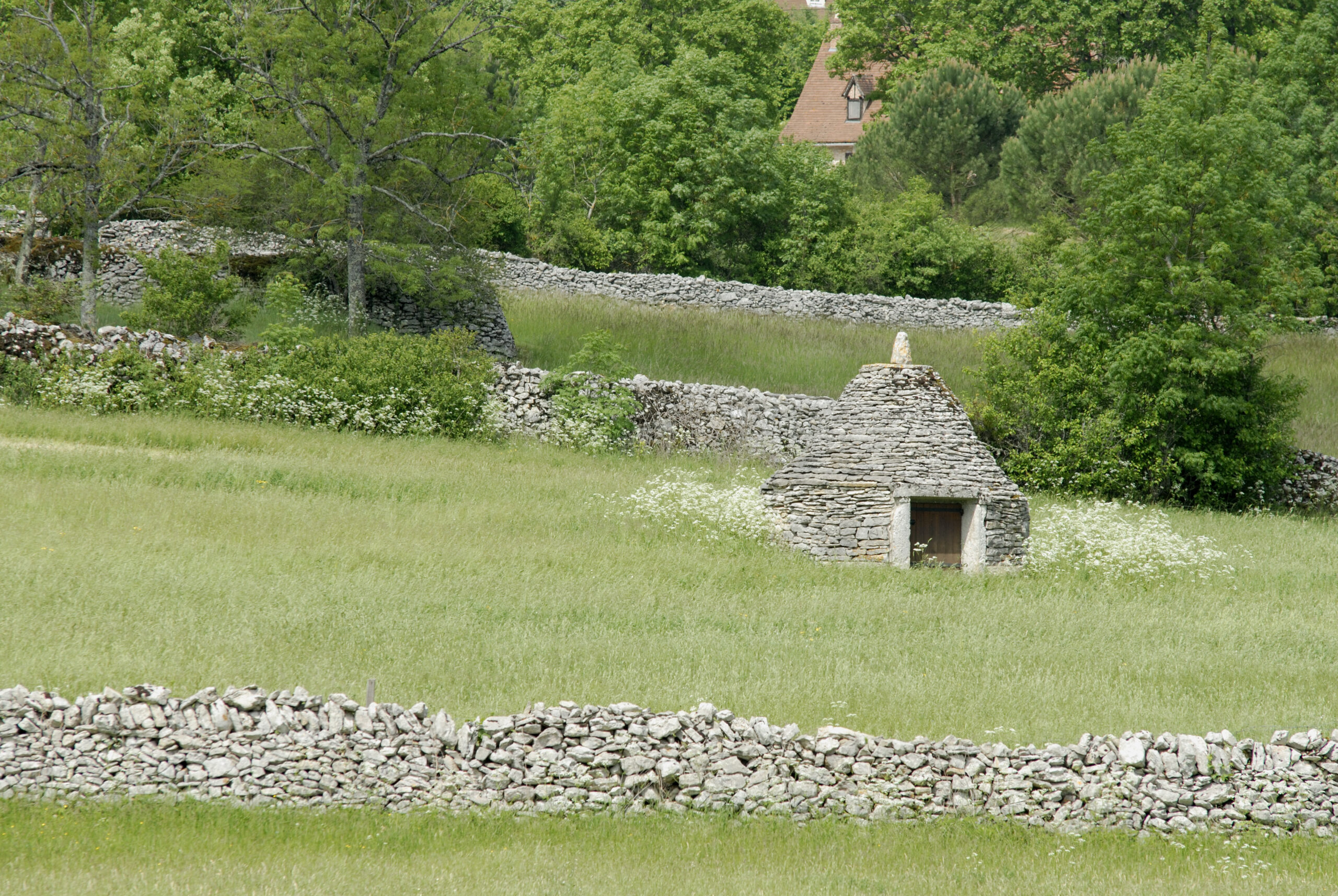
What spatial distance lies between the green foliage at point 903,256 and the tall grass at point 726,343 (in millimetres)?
5100

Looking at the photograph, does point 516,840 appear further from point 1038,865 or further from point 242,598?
point 242,598

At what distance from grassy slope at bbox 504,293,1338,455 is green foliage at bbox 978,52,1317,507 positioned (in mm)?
4511

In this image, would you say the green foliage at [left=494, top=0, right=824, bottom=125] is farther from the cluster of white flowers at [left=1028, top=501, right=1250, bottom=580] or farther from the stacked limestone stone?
the cluster of white flowers at [left=1028, top=501, right=1250, bottom=580]

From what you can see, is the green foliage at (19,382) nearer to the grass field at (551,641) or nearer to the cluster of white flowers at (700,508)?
the grass field at (551,641)

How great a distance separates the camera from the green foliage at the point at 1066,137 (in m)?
41.7

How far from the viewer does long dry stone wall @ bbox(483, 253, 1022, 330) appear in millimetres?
38438

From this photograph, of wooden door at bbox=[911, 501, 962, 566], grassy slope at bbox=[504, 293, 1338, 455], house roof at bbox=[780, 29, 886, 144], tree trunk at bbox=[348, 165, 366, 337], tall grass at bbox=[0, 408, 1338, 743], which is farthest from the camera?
house roof at bbox=[780, 29, 886, 144]

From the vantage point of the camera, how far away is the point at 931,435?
57.3 ft

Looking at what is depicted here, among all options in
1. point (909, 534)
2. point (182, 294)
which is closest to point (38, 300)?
point (182, 294)

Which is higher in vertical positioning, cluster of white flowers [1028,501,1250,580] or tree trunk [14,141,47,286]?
tree trunk [14,141,47,286]

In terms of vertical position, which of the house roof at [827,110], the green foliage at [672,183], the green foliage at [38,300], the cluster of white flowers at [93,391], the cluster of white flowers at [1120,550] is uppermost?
the house roof at [827,110]

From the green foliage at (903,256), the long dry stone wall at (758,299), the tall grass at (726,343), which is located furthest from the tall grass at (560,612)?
the green foliage at (903,256)

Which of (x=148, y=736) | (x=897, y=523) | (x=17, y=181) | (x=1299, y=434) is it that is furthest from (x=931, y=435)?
(x=17, y=181)

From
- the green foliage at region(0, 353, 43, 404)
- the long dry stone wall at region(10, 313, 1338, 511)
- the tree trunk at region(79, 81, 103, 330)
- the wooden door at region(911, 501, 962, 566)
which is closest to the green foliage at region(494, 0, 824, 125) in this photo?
the tree trunk at region(79, 81, 103, 330)
